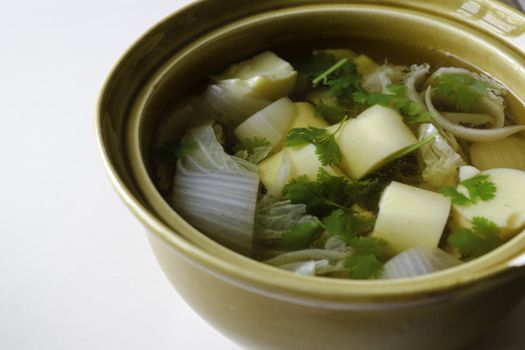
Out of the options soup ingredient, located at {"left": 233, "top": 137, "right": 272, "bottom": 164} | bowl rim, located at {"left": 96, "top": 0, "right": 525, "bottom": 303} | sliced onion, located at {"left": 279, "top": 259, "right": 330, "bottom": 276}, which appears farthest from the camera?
soup ingredient, located at {"left": 233, "top": 137, "right": 272, "bottom": 164}

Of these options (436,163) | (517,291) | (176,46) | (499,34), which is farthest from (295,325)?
(499,34)

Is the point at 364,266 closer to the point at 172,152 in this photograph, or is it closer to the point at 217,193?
the point at 217,193

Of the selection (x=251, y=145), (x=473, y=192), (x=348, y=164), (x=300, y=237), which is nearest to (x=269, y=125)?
(x=251, y=145)

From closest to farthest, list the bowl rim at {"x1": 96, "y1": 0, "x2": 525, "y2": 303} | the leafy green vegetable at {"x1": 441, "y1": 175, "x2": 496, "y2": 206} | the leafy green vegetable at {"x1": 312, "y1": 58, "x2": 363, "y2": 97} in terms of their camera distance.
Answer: the bowl rim at {"x1": 96, "y1": 0, "x2": 525, "y2": 303}
the leafy green vegetable at {"x1": 441, "y1": 175, "x2": 496, "y2": 206}
the leafy green vegetable at {"x1": 312, "y1": 58, "x2": 363, "y2": 97}

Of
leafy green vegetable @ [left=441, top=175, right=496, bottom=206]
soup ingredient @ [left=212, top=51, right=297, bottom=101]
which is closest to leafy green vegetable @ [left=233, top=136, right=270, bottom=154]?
soup ingredient @ [left=212, top=51, right=297, bottom=101]

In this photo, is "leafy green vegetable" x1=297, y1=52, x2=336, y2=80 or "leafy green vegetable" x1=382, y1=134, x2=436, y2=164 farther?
"leafy green vegetable" x1=297, y1=52, x2=336, y2=80

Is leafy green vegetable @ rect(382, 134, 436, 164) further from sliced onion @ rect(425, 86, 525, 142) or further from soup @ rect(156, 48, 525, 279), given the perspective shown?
sliced onion @ rect(425, 86, 525, 142)

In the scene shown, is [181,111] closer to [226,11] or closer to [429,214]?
[226,11]

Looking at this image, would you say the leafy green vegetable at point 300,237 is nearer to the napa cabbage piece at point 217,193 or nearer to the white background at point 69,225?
the napa cabbage piece at point 217,193
